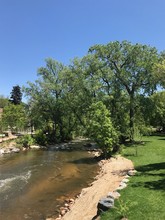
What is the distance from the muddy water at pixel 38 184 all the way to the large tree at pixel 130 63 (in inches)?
579

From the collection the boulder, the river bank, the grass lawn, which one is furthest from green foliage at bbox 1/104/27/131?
the boulder

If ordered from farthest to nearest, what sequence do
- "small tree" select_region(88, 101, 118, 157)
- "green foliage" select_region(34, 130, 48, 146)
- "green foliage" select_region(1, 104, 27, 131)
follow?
"green foliage" select_region(1, 104, 27, 131) < "green foliage" select_region(34, 130, 48, 146) < "small tree" select_region(88, 101, 118, 157)

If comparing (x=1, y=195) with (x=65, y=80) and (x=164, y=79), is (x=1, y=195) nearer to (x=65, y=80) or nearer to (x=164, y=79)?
(x=164, y=79)

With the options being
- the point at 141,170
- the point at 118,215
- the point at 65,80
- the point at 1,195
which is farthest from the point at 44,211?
the point at 65,80

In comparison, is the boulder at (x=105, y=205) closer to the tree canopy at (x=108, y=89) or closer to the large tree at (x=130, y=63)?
the tree canopy at (x=108, y=89)

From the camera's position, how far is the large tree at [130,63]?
37.2m

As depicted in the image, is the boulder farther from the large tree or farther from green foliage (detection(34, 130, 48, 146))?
green foliage (detection(34, 130, 48, 146))

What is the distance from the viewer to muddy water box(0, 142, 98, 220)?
46.3 ft

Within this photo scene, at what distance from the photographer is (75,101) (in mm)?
44094

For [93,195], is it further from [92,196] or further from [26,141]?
[26,141]

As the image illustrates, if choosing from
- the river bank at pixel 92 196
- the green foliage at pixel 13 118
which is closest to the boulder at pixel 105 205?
the river bank at pixel 92 196

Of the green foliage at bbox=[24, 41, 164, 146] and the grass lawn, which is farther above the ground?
the green foliage at bbox=[24, 41, 164, 146]

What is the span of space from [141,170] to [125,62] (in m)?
22.8

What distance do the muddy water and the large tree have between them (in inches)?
579
